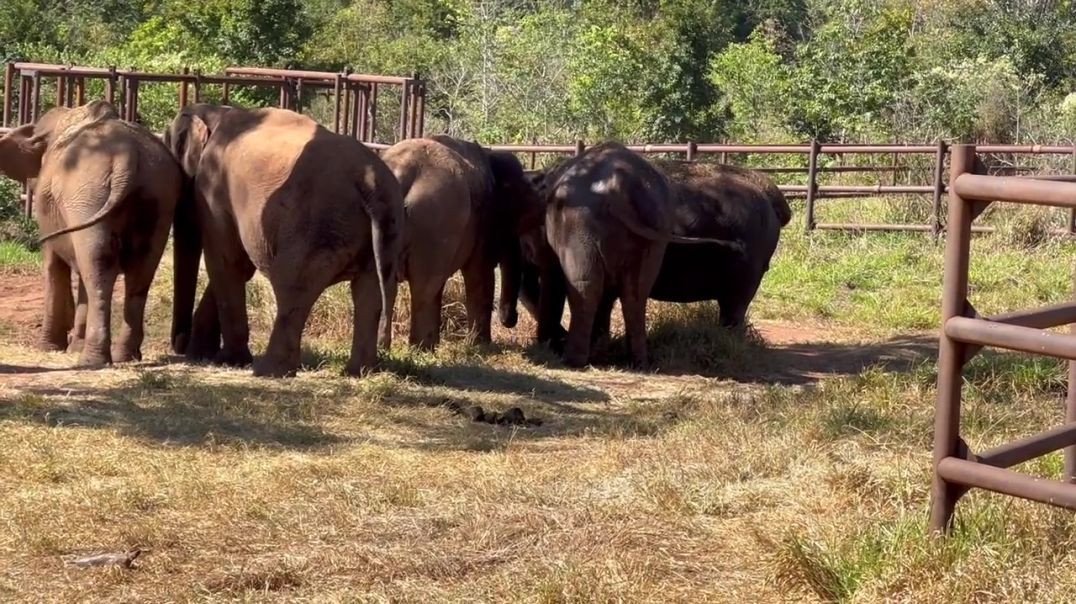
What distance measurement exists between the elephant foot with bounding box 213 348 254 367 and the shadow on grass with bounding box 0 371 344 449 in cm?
134

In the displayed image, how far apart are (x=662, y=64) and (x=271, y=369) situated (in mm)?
20391

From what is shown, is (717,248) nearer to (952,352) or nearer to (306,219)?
(306,219)

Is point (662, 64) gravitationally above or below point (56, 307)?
above

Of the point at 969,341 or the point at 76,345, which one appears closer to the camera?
the point at 969,341

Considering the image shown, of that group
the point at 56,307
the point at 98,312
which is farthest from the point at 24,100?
the point at 98,312

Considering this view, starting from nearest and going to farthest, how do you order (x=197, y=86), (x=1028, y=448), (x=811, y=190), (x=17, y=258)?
(x=1028, y=448) → (x=17, y=258) → (x=197, y=86) → (x=811, y=190)

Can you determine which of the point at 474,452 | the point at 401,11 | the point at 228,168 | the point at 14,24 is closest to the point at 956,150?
the point at 474,452

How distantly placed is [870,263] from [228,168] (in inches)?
348

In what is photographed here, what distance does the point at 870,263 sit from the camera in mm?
17531

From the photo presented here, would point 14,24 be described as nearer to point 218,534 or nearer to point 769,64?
point 769,64

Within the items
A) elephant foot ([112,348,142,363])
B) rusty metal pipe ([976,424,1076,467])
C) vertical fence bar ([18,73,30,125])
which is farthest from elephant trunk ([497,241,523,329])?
rusty metal pipe ([976,424,1076,467])

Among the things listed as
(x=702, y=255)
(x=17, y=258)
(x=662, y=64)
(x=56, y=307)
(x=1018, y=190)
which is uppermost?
(x=662, y=64)

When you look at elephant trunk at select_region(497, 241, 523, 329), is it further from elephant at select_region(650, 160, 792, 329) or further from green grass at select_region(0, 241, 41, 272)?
green grass at select_region(0, 241, 41, 272)

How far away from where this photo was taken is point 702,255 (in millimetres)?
13312
